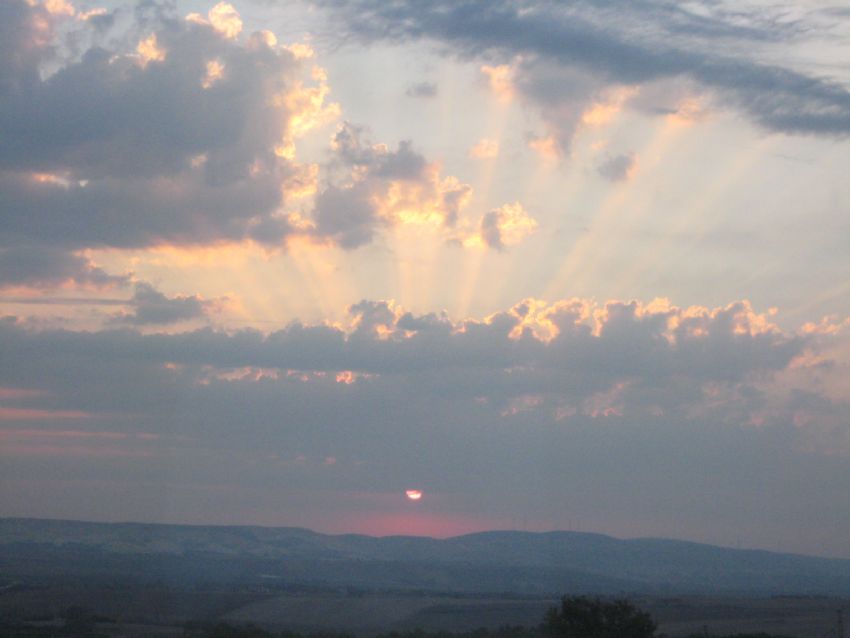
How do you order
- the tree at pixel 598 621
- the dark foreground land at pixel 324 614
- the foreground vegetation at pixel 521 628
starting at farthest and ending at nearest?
the dark foreground land at pixel 324 614 < the foreground vegetation at pixel 521 628 < the tree at pixel 598 621

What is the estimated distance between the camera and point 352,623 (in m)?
92.0

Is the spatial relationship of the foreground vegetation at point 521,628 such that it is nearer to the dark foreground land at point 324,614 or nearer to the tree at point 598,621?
the tree at point 598,621

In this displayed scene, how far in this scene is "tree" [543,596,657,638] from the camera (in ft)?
146

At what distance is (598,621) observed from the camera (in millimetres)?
44844

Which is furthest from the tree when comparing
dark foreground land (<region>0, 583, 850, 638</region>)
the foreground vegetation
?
dark foreground land (<region>0, 583, 850, 638</region>)

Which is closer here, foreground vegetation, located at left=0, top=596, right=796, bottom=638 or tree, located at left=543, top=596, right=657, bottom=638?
tree, located at left=543, top=596, right=657, bottom=638

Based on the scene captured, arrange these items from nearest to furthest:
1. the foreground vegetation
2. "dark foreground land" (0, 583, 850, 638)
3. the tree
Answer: the tree < the foreground vegetation < "dark foreground land" (0, 583, 850, 638)

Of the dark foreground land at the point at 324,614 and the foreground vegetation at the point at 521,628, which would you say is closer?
the foreground vegetation at the point at 521,628

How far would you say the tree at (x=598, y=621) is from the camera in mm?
44531

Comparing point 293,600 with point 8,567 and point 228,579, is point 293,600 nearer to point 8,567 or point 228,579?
point 228,579

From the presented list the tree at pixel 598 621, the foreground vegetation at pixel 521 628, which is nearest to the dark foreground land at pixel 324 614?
the foreground vegetation at pixel 521 628

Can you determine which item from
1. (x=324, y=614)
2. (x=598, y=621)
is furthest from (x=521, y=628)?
(x=324, y=614)

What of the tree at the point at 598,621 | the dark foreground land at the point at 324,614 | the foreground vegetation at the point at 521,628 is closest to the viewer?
the tree at the point at 598,621

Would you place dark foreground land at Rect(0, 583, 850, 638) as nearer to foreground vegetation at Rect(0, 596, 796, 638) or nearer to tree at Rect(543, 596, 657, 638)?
foreground vegetation at Rect(0, 596, 796, 638)
